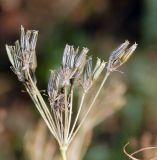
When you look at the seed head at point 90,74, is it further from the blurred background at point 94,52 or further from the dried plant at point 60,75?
the blurred background at point 94,52

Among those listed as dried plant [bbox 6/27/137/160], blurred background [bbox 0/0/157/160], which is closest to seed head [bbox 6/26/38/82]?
dried plant [bbox 6/27/137/160]

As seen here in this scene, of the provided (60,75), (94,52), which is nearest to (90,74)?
(60,75)

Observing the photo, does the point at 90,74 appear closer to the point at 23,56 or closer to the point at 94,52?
the point at 23,56

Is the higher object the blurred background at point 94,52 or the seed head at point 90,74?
the seed head at point 90,74

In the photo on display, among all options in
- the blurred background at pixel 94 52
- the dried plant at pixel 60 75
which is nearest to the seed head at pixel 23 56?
the dried plant at pixel 60 75

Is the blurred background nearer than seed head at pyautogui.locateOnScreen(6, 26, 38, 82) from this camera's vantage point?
No

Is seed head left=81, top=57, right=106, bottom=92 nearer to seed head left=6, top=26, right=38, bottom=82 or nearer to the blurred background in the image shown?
seed head left=6, top=26, right=38, bottom=82

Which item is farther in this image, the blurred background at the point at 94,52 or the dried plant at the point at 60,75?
the blurred background at the point at 94,52

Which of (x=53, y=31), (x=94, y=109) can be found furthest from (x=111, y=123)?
(x=94, y=109)
